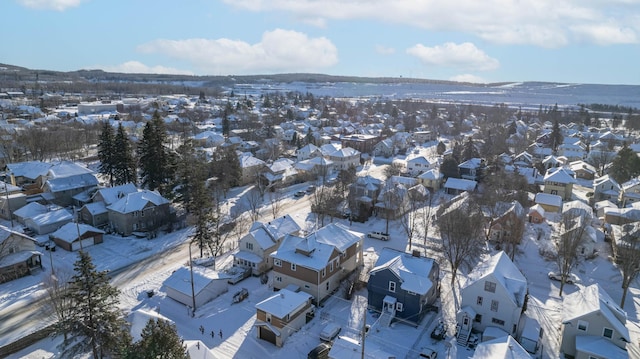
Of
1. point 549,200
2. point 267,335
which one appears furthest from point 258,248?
point 549,200

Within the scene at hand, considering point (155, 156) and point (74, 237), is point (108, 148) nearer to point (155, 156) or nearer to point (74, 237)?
point (155, 156)

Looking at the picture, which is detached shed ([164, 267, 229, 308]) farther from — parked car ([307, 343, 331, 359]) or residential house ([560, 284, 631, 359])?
residential house ([560, 284, 631, 359])

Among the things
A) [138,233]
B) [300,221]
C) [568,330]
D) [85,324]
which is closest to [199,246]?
[138,233]

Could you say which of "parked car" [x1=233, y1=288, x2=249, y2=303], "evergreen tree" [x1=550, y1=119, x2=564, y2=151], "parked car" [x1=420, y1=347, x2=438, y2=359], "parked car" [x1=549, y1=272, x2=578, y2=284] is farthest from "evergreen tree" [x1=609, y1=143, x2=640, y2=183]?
"parked car" [x1=233, y1=288, x2=249, y2=303]

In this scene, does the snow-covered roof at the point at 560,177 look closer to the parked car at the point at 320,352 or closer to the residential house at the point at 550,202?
the residential house at the point at 550,202

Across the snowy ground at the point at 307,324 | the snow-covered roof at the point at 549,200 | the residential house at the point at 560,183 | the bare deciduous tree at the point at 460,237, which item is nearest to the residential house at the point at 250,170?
the snowy ground at the point at 307,324

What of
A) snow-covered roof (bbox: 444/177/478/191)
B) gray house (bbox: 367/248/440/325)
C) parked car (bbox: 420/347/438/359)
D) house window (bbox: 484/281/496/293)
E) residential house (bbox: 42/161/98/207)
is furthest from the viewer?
snow-covered roof (bbox: 444/177/478/191)
